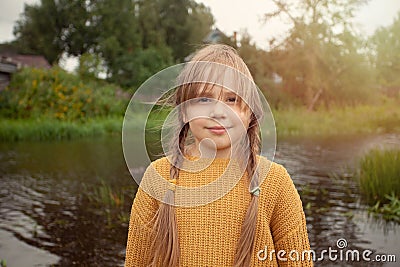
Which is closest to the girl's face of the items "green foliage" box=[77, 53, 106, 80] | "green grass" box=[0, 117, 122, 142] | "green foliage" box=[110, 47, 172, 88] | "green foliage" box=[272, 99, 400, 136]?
"green foliage" box=[272, 99, 400, 136]

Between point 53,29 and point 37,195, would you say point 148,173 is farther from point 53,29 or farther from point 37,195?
point 53,29

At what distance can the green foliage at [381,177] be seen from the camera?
3541mm

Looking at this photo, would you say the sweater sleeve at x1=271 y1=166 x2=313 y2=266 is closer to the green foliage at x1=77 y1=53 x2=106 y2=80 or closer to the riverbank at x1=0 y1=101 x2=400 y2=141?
the riverbank at x1=0 y1=101 x2=400 y2=141

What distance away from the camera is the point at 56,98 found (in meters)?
11.1

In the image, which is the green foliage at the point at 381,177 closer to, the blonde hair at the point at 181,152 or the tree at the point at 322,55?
the blonde hair at the point at 181,152

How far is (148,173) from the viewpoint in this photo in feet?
3.84

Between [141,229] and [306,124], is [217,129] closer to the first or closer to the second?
[141,229]

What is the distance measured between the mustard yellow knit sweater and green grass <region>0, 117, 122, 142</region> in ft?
26.9

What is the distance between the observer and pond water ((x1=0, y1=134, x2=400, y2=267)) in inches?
119

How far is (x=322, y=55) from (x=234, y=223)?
8.54 m

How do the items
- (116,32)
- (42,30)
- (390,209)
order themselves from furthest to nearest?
(42,30)
(116,32)
(390,209)

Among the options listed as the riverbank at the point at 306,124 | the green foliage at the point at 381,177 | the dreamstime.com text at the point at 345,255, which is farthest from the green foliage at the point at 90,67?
the dreamstime.com text at the point at 345,255

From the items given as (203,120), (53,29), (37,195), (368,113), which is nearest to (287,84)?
(368,113)

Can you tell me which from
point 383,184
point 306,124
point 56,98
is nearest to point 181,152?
point 383,184
